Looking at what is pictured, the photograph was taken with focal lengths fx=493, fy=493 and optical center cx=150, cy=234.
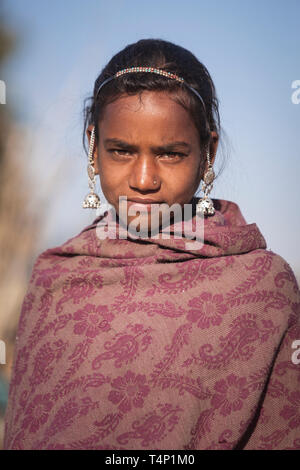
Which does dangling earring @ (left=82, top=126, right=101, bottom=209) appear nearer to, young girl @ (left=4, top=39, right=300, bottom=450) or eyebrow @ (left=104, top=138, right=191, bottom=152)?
young girl @ (left=4, top=39, right=300, bottom=450)

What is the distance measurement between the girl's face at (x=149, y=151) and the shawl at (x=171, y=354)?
17 centimetres

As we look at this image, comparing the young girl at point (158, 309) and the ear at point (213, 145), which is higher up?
the ear at point (213, 145)

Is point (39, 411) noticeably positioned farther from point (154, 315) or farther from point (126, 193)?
point (126, 193)

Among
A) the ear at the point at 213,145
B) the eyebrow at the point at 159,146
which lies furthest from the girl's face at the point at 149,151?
the ear at the point at 213,145

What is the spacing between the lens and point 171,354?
1.43 meters

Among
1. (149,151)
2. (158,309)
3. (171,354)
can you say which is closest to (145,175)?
(149,151)

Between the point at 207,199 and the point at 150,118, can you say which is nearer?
the point at 150,118

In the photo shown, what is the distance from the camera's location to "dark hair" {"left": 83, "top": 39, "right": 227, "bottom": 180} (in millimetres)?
1598

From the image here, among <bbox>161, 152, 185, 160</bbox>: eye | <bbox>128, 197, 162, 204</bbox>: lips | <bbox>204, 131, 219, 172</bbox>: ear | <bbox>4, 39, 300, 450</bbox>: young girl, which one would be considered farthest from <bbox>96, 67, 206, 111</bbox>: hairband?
<bbox>128, 197, 162, 204</bbox>: lips

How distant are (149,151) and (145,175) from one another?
8cm

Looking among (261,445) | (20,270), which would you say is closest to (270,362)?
(261,445)

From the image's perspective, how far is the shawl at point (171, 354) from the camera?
1.38 meters

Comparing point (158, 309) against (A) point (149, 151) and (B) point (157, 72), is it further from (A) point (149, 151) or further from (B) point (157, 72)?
(B) point (157, 72)

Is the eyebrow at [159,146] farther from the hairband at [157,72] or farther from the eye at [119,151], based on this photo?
the hairband at [157,72]
